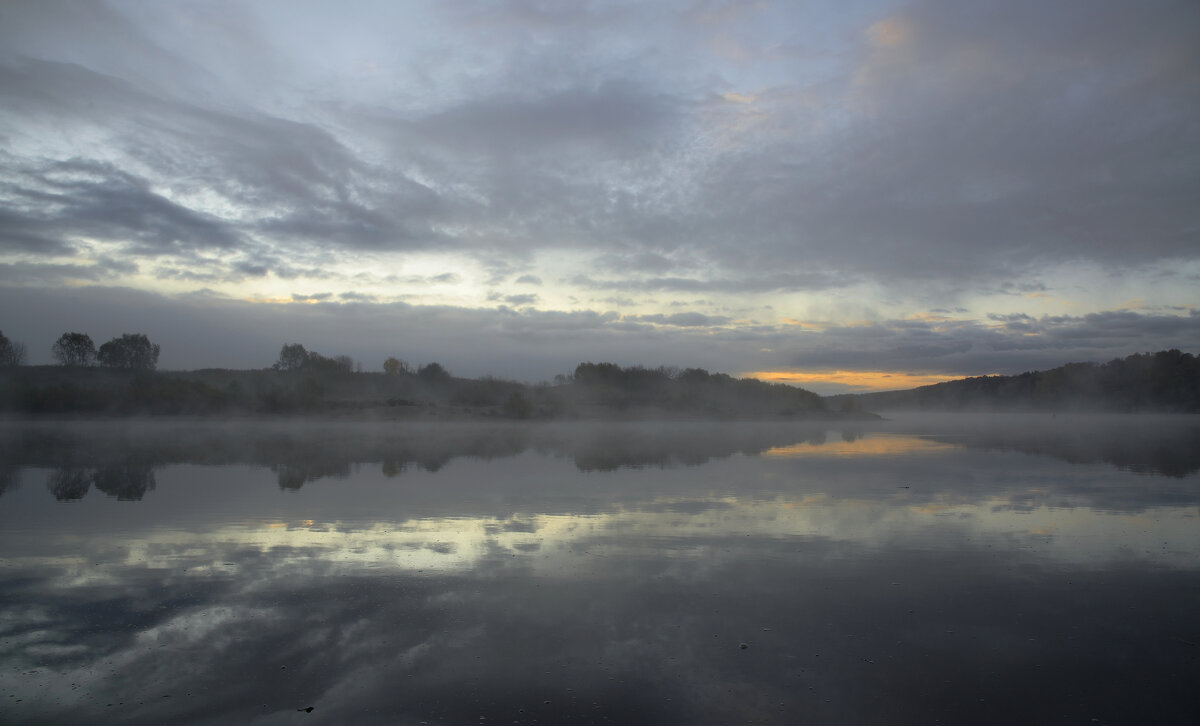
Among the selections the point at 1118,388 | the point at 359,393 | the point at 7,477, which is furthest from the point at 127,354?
the point at 1118,388

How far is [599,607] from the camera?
774 cm

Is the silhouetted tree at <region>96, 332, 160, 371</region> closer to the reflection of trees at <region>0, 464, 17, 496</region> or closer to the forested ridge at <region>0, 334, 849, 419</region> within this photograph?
the forested ridge at <region>0, 334, 849, 419</region>

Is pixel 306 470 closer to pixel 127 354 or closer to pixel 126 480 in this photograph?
pixel 126 480

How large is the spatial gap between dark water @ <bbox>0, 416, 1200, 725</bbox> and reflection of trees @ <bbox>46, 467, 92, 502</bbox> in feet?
2.16

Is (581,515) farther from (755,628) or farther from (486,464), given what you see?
(486,464)

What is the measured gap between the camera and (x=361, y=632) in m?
6.93

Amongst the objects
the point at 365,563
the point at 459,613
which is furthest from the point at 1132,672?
the point at 365,563

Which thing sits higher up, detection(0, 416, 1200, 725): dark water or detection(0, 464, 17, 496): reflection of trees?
detection(0, 416, 1200, 725): dark water

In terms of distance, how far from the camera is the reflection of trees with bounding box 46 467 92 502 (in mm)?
16203

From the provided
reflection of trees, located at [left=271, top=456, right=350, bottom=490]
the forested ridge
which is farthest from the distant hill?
reflection of trees, located at [left=271, top=456, right=350, bottom=490]

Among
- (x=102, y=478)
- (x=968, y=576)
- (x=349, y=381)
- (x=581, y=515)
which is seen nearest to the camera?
(x=968, y=576)

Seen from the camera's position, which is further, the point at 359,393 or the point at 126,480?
the point at 359,393

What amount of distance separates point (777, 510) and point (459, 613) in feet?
29.1

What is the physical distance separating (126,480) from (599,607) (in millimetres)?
18204
